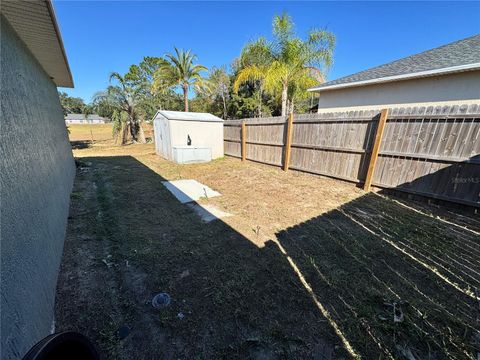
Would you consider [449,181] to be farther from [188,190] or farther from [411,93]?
[188,190]

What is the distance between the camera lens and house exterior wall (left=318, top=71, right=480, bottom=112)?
575 cm

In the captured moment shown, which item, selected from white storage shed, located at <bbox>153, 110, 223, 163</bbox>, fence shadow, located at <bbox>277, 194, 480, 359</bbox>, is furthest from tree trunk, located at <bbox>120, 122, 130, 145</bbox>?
fence shadow, located at <bbox>277, 194, 480, 359</bbox>

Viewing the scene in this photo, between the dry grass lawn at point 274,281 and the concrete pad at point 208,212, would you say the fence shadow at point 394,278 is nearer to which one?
the dry grass lawn at point 274,281

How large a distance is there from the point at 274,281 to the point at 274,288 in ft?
0.36

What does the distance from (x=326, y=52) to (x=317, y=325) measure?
11.7 metres

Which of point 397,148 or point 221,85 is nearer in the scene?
point 397,148

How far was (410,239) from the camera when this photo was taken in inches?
128

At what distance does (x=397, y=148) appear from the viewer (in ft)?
15.8

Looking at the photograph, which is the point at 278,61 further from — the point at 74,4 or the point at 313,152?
the point at 74,4

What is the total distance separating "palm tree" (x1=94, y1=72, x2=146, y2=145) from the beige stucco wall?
35.6 ft

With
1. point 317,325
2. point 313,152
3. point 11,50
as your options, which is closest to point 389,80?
point 313,152

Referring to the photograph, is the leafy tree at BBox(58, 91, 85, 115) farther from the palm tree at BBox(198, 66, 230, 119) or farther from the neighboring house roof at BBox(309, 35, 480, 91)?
the neighboring house roof at BBox(309, 35, 480, 91)

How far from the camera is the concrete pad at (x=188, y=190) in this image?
5.09 meters

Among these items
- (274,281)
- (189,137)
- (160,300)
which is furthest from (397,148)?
(189,137)
